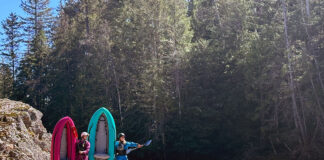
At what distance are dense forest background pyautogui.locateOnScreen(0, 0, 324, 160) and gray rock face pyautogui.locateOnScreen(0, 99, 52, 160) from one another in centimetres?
1039

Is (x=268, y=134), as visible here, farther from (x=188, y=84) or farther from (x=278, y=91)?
(x=188, y=84)

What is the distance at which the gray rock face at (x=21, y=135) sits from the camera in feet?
32.3

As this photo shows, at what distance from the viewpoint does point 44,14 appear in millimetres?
38250

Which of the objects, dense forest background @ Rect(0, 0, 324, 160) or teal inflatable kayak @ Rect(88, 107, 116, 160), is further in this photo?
dense forest background @ Rect(0, 0, 324, 160)

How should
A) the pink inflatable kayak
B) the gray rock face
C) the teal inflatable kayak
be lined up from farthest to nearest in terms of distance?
the teal inflatable kayak
the gray rock face
the pink inflatable kayak

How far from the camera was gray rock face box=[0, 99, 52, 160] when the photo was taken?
32.3 ft

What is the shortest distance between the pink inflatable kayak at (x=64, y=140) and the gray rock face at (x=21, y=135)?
1.14 meters

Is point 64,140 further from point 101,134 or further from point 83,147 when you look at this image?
point 101,134

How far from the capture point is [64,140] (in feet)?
32.8

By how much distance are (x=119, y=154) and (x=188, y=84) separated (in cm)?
1457

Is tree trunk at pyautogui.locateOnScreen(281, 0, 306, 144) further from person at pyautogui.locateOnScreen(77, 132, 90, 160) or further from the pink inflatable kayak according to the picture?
person at pyautogui.locateOnScreen(77, 132, 90, 160)

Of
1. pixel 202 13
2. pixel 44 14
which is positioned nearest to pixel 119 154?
pixel 202 13

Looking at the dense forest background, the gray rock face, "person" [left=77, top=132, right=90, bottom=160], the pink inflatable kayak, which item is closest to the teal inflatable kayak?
the pink inflatable kayak

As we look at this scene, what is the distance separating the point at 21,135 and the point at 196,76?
14.2 m
